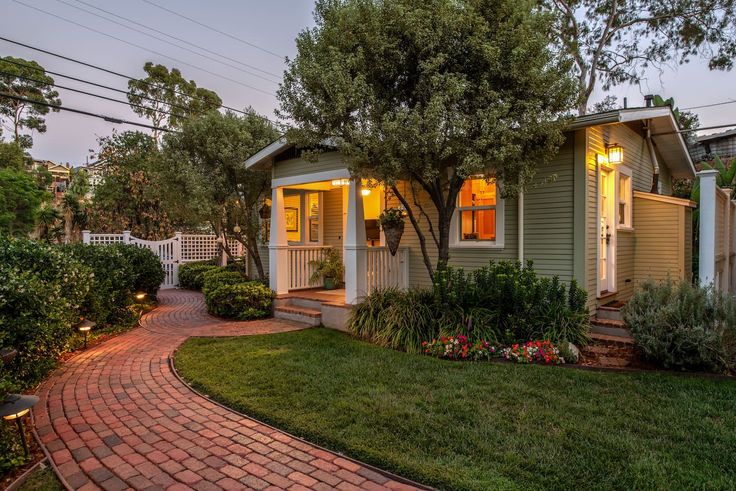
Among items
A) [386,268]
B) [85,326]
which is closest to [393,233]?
[386,268]

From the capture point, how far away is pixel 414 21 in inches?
212

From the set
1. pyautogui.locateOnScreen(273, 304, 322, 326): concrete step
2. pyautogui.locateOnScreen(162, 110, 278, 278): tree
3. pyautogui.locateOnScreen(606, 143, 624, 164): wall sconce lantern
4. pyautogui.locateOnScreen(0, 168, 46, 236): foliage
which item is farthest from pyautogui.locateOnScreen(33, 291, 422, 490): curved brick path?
pyautogui.locateOnScreen(0, 168, 46, 236): foliage

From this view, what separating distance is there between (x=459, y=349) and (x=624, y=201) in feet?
16.5

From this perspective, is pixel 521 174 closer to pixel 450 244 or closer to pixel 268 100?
pixel 450 244

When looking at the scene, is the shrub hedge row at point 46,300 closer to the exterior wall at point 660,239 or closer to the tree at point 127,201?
the exterior wall at point 660,239

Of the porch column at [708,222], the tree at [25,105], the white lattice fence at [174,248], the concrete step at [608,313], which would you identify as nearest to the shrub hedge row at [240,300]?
the white lattice fence at [174,248]

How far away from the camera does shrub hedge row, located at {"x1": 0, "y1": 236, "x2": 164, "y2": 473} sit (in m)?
3.89

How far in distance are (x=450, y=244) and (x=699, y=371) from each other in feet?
13.0

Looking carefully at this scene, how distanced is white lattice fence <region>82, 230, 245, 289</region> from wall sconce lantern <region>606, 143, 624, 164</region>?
41.4ft

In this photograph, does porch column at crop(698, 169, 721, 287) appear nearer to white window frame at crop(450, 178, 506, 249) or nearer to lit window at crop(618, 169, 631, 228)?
lit window at crop(618, 169, 631, 228)

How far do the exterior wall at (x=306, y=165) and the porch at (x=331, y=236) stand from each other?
6.9 inches

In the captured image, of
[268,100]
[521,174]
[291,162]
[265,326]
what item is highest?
[268,100]

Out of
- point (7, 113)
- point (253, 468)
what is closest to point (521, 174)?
point (253, 468)

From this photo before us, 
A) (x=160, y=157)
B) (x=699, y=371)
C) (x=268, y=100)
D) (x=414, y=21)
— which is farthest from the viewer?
(x=268, y=100)
